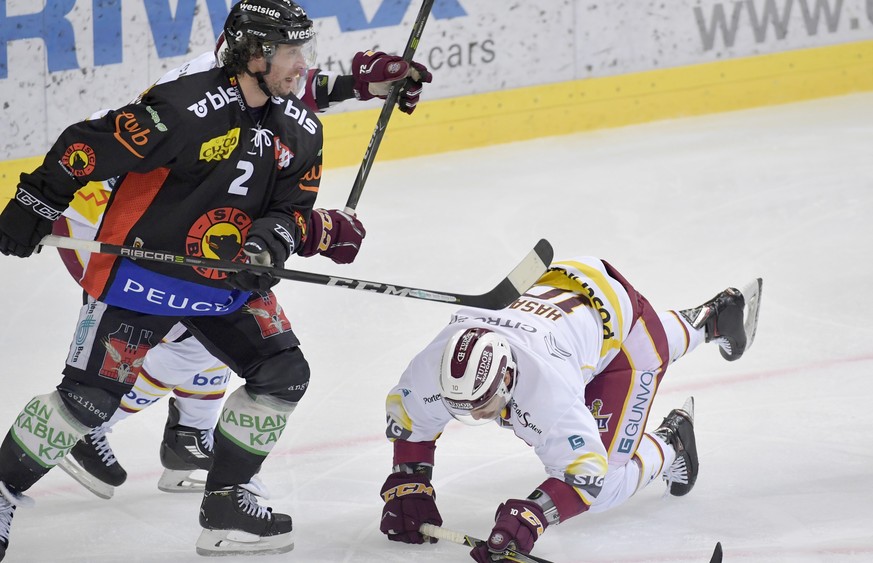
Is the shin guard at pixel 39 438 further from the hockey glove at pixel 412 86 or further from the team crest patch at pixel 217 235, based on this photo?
the hockey glove at pixel 412 86

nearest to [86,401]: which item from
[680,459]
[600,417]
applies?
[600,417]

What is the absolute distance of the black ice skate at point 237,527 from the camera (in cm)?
341

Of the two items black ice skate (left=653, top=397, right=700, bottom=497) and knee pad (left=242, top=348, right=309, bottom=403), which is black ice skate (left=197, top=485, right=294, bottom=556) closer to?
knee pad (left=242, top=348, right=309, bottom=403)

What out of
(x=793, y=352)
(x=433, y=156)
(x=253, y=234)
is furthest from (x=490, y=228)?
(x=253, y=234)

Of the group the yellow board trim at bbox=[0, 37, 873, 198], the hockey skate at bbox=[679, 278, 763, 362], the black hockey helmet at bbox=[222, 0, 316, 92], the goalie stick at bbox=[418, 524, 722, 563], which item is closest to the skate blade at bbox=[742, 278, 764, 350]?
the hockey skate at bbox=[679, 278, 763, 362]

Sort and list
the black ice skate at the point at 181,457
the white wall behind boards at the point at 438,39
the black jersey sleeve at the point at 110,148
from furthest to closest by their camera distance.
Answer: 1. the white wall behind boards at the point at 438,39
2. the black ice skate at the point at 181,457
3. the black jersey sleeve at the point at 110,148

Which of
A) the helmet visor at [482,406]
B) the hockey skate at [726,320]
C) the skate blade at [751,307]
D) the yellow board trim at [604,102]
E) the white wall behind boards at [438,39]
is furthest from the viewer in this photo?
the yellow board trim at [604,102]

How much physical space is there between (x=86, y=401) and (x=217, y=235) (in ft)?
1.57

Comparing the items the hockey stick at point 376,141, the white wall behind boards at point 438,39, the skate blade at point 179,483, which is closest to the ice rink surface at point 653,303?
the skate blade at point 179,483

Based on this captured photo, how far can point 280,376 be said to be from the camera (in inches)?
130

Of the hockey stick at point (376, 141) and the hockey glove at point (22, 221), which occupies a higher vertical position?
the hockey stick at point (376, 141)

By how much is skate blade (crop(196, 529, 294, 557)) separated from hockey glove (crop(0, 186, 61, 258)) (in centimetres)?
87

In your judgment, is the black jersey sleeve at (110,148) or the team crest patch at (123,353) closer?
the black jersey sleeve at (110,148)

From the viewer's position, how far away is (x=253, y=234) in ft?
10.3
